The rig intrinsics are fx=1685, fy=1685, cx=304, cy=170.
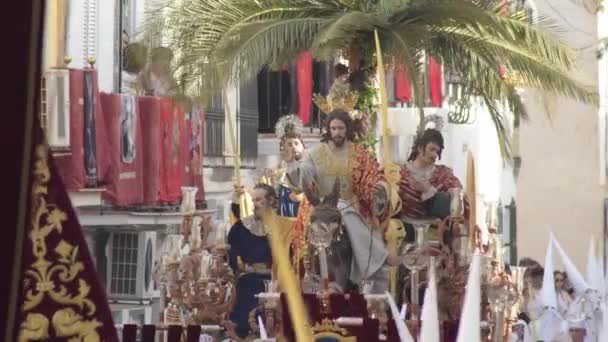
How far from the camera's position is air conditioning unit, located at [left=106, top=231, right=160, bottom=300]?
21.0 metres

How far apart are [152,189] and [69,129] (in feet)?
10.4

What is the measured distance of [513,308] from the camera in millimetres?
10812

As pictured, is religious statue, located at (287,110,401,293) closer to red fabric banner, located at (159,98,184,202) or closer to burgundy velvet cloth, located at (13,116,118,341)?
red fabric banner, located at (159,98,184,202)

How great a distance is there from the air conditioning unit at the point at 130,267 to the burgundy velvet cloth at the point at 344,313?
12.1 m

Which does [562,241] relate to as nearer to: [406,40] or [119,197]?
[119,197]

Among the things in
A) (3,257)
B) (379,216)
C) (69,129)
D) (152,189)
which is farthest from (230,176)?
(3,257)

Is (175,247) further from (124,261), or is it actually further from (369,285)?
(124,261)

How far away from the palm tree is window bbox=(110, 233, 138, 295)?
5732 mm

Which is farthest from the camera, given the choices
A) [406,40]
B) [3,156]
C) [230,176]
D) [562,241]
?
[562,241]

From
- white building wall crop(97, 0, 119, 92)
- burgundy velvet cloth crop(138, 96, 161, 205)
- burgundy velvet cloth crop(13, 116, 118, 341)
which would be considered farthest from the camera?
burgundy velvet cloth crop(138, 96, 161, 205)

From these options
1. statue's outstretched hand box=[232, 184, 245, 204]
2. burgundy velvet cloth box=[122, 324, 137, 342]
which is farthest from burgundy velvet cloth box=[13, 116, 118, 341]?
statue's outstretched hand box=[232, 184, 245, 204]

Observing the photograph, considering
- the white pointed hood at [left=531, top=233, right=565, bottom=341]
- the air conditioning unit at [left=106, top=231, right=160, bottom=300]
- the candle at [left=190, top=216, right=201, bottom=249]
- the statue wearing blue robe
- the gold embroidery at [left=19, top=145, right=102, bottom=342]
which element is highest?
the gold embroidery at [left=19, top=145, right=102, bottom=342]

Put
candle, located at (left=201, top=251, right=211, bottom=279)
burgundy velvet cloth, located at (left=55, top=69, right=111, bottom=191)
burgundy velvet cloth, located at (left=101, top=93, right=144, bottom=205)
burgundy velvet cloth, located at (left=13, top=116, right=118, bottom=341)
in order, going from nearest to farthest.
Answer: burgundy velvet cloth, located at (left=13, top=116, right=118, bottom=341), candle, located at (left=201, top=251, right=211, bottom=279), burgundy velvet cloth, located at (left=55, top=69, right=111, bottom=191), burgundy velvet cloth, located at (left=101, top=93, right=144, bottom=205)

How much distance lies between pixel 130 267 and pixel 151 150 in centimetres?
154
